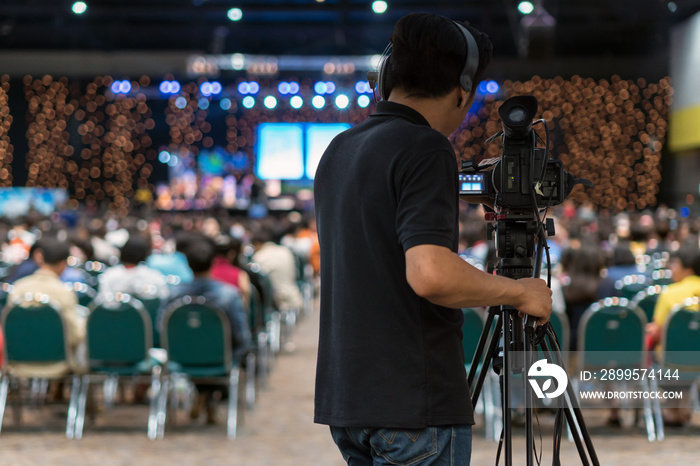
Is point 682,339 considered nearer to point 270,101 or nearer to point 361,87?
point 361,87

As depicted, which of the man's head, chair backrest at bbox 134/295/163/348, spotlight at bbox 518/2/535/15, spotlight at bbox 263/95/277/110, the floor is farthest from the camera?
spotlight at bbox 263/95/277/110

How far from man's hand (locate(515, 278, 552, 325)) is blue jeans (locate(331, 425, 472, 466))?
10.3 inches

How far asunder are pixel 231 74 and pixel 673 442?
1788 centimetres

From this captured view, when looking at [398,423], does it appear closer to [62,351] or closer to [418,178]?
[418,178]

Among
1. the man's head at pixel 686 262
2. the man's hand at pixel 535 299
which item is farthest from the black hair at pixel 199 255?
the man's hand at pixel 535 299

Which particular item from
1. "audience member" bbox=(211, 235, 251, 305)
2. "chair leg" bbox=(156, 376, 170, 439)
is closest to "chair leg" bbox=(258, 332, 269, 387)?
"audience member" bbox=(211, 235, 251, 305)

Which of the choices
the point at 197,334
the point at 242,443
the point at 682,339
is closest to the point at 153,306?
the point at 197,334

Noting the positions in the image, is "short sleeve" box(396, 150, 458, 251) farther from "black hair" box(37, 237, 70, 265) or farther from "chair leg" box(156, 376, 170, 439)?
"black hair" box(37, 237, 70, 265)

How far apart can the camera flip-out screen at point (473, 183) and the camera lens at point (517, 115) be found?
0.47ft

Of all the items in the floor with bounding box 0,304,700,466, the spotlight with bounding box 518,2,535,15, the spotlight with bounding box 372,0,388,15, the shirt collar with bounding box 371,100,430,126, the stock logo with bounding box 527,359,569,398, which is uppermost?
the spotlight with bounding box 372,0,388,15

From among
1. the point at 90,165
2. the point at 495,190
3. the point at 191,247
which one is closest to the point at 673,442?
the point at 191,247

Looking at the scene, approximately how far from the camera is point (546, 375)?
2021 mm

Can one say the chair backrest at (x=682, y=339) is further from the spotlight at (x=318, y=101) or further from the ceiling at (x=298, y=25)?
the spotlight at (x=318, y=101)

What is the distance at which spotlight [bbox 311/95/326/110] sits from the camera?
2166cm
